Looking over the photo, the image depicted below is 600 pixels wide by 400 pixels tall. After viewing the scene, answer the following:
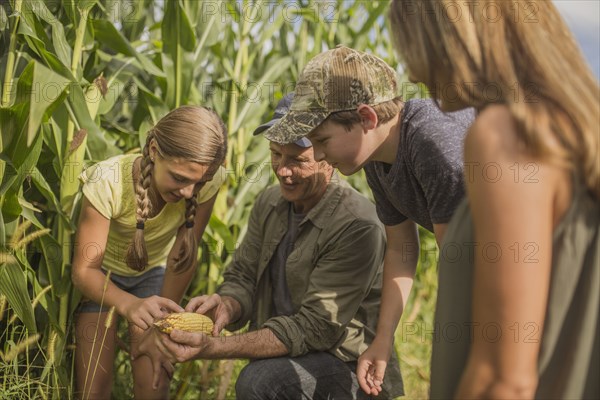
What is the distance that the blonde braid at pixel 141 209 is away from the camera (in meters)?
2.77

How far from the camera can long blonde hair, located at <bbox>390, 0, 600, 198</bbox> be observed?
4.35ft

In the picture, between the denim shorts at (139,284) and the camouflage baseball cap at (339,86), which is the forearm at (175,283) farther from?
the camouflage baseball cap at (339,86)

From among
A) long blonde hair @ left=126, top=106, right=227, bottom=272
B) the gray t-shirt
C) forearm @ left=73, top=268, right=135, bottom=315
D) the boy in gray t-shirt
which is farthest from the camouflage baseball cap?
forearm @ left=73, top=268, right=135, bottom=315

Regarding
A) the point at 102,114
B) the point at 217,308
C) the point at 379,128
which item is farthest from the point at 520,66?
the point at 102,114

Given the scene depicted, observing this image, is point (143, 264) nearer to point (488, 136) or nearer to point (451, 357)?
point (451, 357)

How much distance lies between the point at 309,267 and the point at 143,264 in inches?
24.7

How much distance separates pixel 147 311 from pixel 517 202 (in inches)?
63.8

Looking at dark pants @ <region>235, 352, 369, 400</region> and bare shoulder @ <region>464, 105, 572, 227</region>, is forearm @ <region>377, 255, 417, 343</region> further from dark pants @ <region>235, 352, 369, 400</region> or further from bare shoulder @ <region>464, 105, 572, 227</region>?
bare shoulder @ <region>464, 105, 572, 227</region>

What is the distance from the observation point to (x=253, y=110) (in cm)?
376

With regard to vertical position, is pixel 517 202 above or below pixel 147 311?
above

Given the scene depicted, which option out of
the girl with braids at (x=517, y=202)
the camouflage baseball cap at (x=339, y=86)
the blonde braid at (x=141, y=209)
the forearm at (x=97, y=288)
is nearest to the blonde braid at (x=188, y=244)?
the blonde braid at (x=141, y=209)

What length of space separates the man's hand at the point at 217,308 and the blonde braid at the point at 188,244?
161mm

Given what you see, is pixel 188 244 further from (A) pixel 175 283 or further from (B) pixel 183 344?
(B) pixel 183 344

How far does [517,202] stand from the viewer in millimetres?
1298
